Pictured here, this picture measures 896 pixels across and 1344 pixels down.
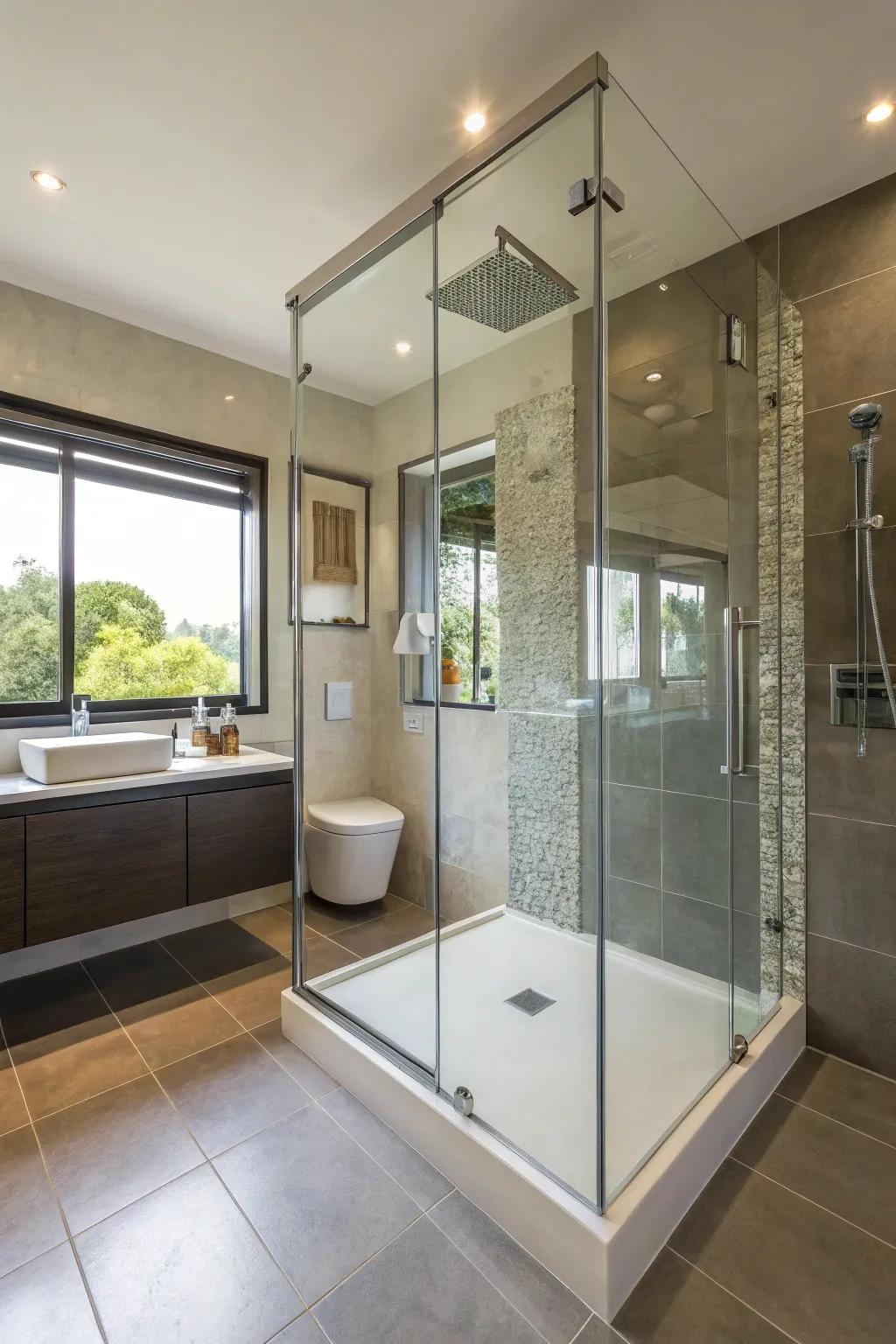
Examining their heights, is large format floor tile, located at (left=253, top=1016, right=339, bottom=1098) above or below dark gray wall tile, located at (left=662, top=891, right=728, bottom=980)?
below

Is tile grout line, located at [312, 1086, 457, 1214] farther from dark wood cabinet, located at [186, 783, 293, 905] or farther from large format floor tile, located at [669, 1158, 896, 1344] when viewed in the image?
dark wood cabinet, located at [186, 783, 293, 905]

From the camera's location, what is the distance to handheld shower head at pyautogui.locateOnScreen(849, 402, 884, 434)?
187cm

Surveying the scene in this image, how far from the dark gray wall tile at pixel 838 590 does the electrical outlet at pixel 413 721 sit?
1267 millimetres

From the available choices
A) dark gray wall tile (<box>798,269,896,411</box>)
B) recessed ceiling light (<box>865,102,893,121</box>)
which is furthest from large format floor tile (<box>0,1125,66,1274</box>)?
recessed ceiling light (<box>865,102,893,121</box>)

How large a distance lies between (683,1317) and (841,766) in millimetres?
1434

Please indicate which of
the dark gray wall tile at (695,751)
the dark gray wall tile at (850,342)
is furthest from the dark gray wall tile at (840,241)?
the dark gray wall tile at (695,751)

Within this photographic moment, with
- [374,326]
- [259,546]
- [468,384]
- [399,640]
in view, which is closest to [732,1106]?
[399,640]

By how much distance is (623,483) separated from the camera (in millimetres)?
1426

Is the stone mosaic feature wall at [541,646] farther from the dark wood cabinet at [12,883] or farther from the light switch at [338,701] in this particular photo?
the dark wood cabinet at [12,883]

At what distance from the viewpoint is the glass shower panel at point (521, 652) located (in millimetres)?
1386

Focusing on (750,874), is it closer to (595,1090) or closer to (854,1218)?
(854,1218)

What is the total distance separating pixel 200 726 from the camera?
Result: 294 centimetres

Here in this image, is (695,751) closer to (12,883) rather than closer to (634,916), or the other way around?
(634,916)

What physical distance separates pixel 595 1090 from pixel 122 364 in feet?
10.2
